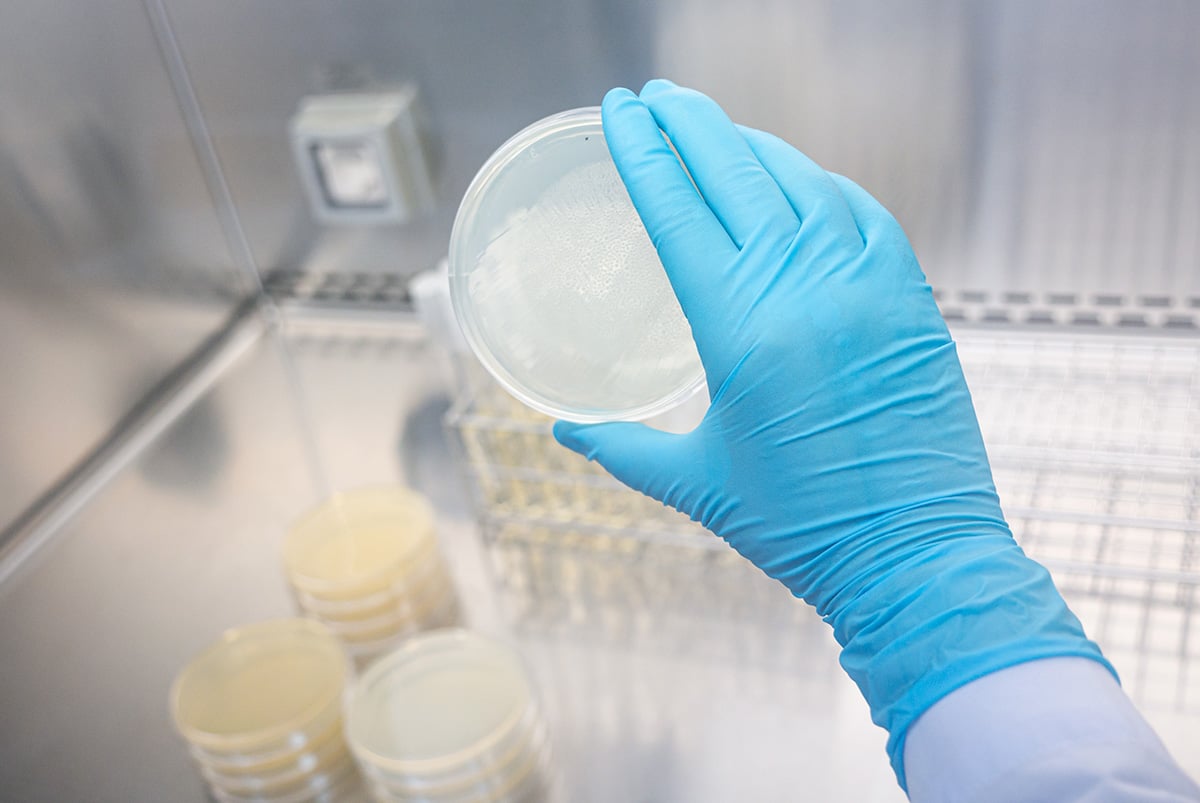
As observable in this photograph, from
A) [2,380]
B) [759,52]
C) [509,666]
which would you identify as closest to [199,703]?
A: [509,666]

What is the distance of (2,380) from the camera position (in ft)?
4.60

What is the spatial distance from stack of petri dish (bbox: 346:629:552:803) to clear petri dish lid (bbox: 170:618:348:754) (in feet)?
0.17

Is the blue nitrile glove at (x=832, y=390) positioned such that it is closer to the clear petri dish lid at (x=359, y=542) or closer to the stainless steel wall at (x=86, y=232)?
the clear petri dish lid at (x=359, y=542)

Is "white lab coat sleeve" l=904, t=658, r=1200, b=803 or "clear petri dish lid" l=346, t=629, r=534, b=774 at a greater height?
"white lab coat sleeve" l=904, t=658, r=1200, b=803

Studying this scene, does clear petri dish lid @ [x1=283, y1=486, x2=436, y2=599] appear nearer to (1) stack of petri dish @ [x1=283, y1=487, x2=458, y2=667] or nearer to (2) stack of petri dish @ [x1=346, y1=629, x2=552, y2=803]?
(1) stack of petri dish @ [x1=283, y1=487, x2=458, y2=667]

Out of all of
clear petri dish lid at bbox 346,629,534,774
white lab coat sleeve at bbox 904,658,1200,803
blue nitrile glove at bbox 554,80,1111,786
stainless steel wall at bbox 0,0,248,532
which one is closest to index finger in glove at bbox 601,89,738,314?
blue nitrile glove at bbox 554,80,1111,786

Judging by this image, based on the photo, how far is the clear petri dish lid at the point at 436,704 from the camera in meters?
1.05

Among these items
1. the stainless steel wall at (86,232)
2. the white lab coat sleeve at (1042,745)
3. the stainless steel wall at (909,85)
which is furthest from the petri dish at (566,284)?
the stainless steel wall at (86,232)

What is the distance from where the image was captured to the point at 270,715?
1.15 m

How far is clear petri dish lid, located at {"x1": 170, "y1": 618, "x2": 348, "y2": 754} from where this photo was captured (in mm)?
1089

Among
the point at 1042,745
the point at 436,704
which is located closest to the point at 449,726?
the point at 436,704

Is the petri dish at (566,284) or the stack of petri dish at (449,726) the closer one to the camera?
the petri dish at (566,284)

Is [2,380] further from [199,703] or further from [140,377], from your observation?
[199,703]

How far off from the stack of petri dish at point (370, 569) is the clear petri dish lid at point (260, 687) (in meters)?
0.07
